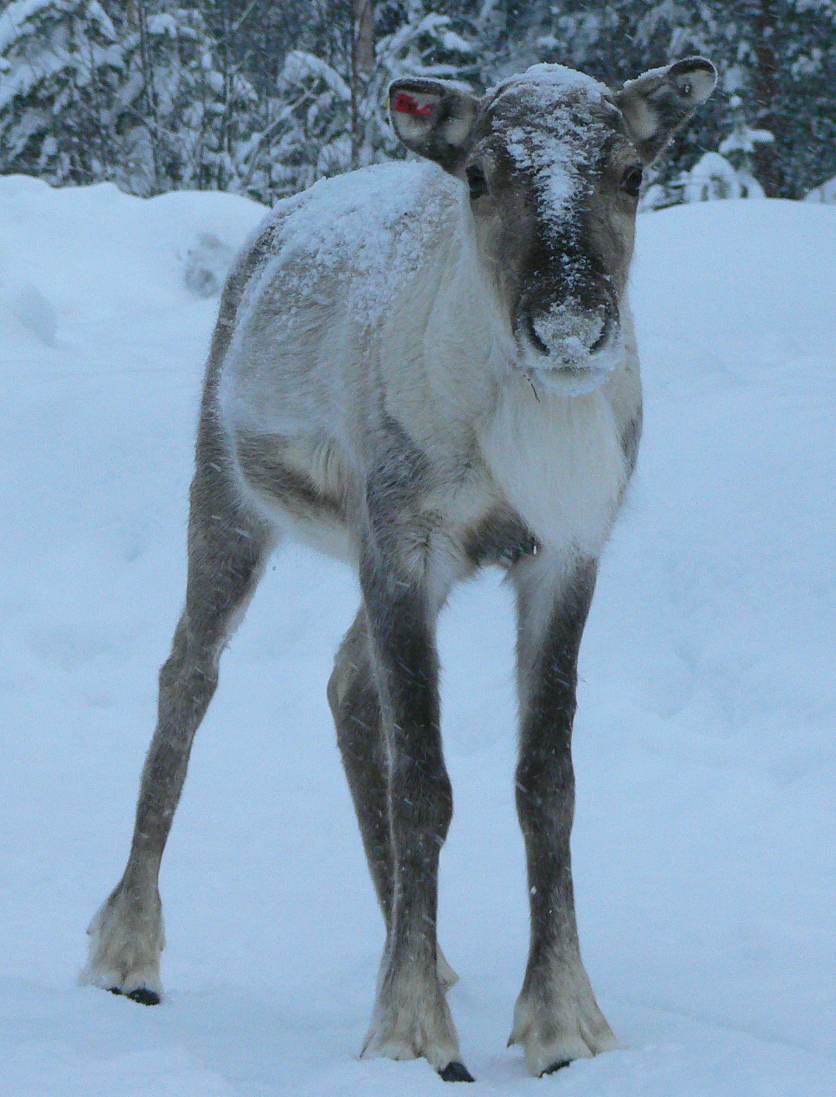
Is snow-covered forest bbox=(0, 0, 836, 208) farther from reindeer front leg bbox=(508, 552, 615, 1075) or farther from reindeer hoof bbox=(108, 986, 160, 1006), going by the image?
reindeer hoof bbox=(108, 986, 160, 1006)

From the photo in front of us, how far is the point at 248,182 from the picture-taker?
775 inches

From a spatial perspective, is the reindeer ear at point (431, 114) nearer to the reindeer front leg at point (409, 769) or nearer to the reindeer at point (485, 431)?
the reindeer at point (485, 431)

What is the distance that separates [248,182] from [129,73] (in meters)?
2.64

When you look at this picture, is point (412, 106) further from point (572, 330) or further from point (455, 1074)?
point (455, 1074)

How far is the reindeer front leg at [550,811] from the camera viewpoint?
135 inches

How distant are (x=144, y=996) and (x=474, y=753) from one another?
221 cm

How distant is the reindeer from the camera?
3221mm

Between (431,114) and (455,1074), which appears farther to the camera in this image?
(431,114)

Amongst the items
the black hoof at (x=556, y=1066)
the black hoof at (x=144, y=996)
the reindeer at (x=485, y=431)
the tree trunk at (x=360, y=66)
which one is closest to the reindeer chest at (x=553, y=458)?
the reindeer at (x=485, y=431)

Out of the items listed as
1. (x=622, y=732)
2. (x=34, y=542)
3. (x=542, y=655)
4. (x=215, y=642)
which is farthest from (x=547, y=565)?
(x=34, y=542)

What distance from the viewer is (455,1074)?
10.6 ft

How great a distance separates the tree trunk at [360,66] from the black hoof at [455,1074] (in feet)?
52.2

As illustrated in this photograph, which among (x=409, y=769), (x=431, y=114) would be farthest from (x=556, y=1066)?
(x=431, y=114)

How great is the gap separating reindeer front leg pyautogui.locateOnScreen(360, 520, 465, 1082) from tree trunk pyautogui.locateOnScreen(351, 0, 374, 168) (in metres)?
15.3
